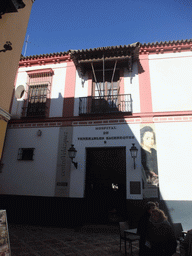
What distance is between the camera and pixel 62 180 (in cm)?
752

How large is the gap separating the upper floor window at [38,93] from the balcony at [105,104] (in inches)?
71.9

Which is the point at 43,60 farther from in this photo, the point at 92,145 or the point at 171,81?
the point at 171,81

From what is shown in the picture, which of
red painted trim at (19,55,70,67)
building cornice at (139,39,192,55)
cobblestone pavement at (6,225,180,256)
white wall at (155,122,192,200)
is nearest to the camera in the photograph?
cobblestone pavement at (6,225,180,256)

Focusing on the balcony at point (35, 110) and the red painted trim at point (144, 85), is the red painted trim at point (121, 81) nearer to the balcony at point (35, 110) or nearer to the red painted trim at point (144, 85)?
the red painted trim at point (144, 85)

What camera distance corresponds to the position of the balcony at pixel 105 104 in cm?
799

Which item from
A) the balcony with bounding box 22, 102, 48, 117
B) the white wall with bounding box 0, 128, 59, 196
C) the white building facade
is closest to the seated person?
the white building facade

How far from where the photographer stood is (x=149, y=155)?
Result: 7.12 m

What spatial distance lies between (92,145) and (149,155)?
A: 7.68ft

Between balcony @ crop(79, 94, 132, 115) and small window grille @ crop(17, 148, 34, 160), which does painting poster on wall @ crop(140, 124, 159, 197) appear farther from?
small window grille @ crop(17, 148, 34, 160)

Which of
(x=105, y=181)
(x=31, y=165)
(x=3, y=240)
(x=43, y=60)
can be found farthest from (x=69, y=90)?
(x=3, y=240)

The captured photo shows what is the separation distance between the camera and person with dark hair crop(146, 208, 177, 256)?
2.49 m

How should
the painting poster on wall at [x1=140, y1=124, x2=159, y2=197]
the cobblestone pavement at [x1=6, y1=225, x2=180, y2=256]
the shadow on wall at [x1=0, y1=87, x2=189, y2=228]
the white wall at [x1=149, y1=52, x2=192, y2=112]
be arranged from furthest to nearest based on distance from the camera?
the white wall at [x1=149, y1=52, x2=192, y2=112] → the shadow on wall at [x1=0, y1=87, x2=189, y2=228] → the painting poster on wall at [x1=140, y1=124, x2=159, y2=197] → the cobblestone pavement at [x1=6, y1=225, x2=180, y2=256]

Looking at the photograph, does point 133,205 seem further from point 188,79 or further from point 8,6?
point 8,6

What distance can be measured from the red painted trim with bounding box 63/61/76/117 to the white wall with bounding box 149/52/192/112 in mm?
3623
